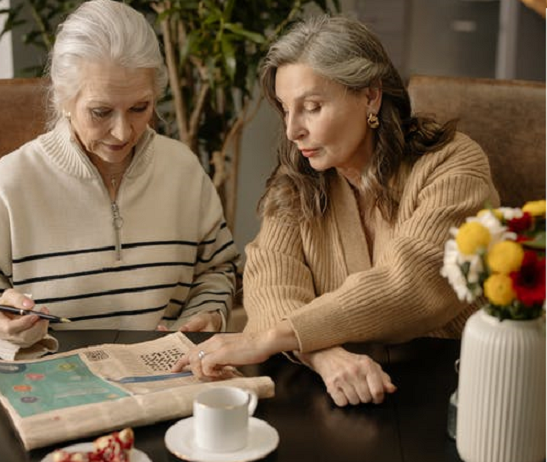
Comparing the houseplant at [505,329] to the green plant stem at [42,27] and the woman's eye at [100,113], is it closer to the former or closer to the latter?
the woman's eye at [100,113]

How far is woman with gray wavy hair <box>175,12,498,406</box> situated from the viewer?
64.2 inches

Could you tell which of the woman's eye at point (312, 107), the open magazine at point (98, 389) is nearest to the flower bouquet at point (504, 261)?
the open magazine at point (98, 389)

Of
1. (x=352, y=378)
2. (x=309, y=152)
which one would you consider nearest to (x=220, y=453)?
(x=352, y=378)

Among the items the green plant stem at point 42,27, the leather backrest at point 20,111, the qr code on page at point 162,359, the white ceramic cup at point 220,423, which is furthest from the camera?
the green plant stem at point 42,27

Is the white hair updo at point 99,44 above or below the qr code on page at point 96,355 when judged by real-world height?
above

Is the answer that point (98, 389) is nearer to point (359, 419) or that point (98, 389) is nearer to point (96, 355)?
point (96, 355)

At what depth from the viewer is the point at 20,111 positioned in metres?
2.21

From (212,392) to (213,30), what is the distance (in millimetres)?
1907

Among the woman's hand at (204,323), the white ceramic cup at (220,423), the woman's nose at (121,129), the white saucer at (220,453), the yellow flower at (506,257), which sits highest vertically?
the yellow flower at (506,257)

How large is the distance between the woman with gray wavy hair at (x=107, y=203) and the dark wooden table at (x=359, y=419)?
1.33 ft

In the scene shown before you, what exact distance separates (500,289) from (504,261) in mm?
35

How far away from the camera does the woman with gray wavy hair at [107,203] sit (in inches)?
75.3

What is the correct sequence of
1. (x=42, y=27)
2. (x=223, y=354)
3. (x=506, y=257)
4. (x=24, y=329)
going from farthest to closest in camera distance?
(x=42, y=27) → (x=24, y=329) → (x=223, y=354) → (x=506, y=257)

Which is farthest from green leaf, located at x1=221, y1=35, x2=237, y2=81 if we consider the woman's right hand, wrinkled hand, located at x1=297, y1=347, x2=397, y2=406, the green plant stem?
wrinkled hand, located at x1=297, y1=347, x2=397, y2=406
